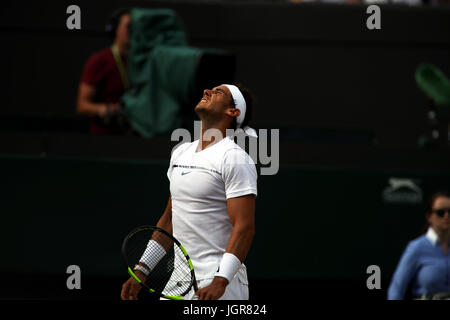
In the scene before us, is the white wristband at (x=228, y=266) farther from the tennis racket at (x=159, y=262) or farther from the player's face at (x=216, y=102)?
the player's face at (x=216, y=102)

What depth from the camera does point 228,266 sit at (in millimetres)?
3234

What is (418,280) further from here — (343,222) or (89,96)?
(89,96)

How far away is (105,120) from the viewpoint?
609 cm

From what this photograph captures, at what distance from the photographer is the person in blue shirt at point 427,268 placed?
5184 millimetres

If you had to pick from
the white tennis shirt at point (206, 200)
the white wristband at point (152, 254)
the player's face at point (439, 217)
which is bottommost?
the player's face at point (439, 217)

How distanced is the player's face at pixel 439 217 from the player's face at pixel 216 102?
2415 mm

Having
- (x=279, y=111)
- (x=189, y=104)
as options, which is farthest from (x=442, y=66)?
(x=189, y=104)

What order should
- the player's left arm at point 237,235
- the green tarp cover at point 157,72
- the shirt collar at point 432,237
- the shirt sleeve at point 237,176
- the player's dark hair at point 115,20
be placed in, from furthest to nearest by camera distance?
the player's dark hair at point 115,20, the green tarp cover at point 157,72, the shirt collar at point 432,237, the shirt sleeve at point 237,176, the player's left arm at point 237,235

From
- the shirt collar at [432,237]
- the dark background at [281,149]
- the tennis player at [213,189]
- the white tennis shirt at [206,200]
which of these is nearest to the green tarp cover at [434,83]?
the dark background at [281,149]

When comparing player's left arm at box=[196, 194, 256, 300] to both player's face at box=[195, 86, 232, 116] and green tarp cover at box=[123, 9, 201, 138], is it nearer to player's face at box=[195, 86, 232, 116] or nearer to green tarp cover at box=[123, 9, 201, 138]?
player's face at box=[195, 86, 232, 116]

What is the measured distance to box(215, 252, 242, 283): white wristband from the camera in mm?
3230

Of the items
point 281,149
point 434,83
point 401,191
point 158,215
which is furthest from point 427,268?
point 434,83

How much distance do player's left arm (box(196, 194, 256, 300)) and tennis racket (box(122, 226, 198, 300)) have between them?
192mm

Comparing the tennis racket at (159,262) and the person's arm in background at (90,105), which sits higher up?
the person's arm in background at (90,105)
